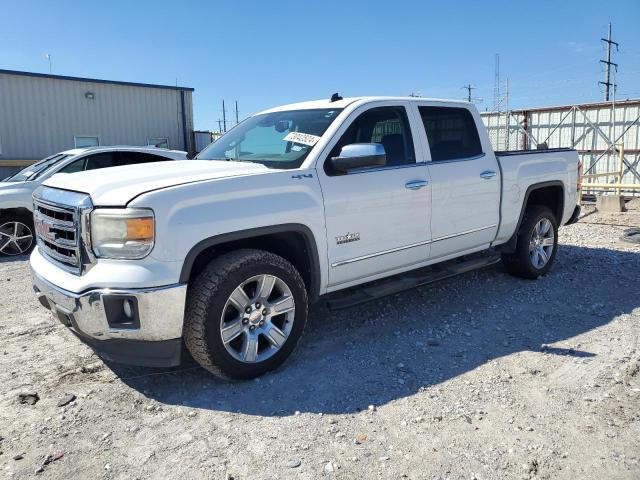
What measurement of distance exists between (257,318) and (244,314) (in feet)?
0.34

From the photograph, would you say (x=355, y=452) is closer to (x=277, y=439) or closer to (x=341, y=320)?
(x=277, y=439)

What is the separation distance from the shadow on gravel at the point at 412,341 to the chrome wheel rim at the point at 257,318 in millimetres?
224

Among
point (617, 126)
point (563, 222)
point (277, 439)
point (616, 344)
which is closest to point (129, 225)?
point (277, 439)

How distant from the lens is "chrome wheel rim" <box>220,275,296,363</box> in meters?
3.45

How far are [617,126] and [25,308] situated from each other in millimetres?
20109

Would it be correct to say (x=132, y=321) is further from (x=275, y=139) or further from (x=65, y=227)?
(x=275, y=139)

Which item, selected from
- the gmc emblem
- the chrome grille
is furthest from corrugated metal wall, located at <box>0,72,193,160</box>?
the chrome grille

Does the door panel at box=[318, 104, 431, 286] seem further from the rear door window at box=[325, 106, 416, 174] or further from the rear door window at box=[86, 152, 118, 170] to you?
the rear door window at box=[86, 152, 118, 170]

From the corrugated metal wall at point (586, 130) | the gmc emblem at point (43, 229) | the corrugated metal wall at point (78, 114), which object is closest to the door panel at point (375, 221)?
the gmc emblem at point (43, 229)

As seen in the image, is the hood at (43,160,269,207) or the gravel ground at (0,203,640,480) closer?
the gravel ground at (0,203,640,480)

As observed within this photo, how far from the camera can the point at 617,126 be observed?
749 inches

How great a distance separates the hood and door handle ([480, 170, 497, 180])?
2342 millimetres

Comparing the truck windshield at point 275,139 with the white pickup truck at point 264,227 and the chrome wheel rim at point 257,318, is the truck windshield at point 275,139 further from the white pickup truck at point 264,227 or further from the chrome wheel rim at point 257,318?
the chrome wheel rim at point 257,318

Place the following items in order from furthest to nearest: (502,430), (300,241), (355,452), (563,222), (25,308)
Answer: (563,222)
(25,308)
(300,241)
(502,430)
(355,452)
